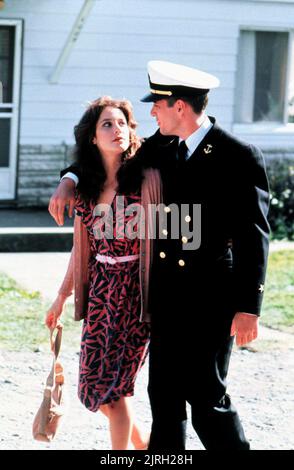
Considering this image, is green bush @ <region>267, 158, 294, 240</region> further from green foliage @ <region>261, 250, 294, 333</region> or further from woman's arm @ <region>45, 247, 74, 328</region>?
woman's arm @ <region>45, 247, 74, 328</region>

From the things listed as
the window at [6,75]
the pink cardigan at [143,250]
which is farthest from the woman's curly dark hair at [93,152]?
the window at [6,75]

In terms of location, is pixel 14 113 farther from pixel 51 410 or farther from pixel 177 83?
pixel 177 83

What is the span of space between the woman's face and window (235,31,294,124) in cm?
946

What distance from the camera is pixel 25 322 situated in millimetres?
7898

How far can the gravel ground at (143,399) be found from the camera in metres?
5.43

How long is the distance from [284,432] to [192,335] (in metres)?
1.60

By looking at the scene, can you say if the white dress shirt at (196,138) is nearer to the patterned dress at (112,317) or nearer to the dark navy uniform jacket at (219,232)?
the dark navy uniform jacket at (219,232)

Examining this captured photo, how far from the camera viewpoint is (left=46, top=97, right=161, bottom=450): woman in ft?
14.7

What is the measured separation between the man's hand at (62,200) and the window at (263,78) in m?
9.52

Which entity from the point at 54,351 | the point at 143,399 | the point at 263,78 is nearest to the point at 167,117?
the point at 54,351

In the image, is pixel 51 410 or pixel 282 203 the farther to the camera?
pixel 282 203

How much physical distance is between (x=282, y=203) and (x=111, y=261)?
28.5 feet

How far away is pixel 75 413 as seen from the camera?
5.85 meters
